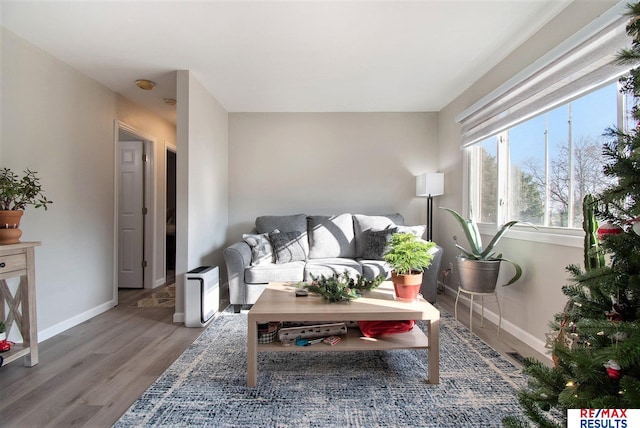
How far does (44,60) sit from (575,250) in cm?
410

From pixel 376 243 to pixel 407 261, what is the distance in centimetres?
150

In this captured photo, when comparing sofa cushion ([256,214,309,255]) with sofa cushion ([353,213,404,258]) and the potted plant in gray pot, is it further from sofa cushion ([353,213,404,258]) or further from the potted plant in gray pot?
the potted plant in gray pot

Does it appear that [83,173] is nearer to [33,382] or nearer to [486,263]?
[33,382]

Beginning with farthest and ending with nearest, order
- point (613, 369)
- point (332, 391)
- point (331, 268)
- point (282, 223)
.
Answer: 1. point (282, 223)
2. point (331, 268)
3. point (332, 391)
4. point (613, 369)

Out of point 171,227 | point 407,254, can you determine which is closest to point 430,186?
point 407,254

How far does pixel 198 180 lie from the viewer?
296 cm

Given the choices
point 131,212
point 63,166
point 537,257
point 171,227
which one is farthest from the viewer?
point 171,227

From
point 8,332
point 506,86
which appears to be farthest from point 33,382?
point 506,86

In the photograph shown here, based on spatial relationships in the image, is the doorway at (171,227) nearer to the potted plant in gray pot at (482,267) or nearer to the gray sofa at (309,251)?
the gray sofa at (309,251)

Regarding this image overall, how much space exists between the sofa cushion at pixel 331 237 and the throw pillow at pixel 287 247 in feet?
0.68

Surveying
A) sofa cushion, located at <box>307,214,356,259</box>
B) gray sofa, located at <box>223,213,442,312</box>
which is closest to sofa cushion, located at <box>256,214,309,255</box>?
gray sofa, located at <box>223,213,442,312</box>

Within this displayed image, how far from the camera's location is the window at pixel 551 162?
176cm

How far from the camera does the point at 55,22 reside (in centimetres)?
202

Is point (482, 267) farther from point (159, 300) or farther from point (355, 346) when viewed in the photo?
point (159, 300)
